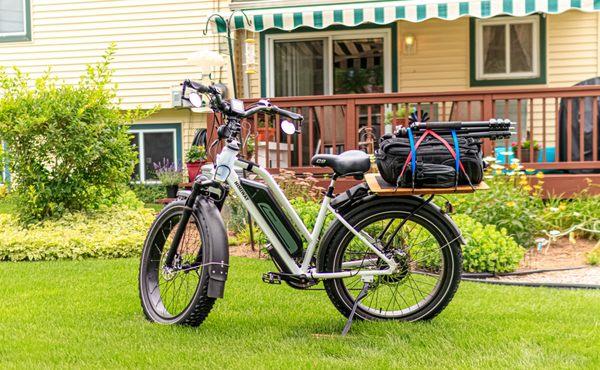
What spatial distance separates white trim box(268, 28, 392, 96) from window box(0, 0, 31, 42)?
403cm

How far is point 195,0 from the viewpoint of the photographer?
10180 mm

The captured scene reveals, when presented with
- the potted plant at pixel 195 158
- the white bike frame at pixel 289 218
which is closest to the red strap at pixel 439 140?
the white bike frame at pixel 289 218

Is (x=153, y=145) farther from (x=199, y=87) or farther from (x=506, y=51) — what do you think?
(x=199, y=87)

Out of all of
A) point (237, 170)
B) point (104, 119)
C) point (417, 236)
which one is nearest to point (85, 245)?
point (104, 119)

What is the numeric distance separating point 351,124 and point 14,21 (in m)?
6.60

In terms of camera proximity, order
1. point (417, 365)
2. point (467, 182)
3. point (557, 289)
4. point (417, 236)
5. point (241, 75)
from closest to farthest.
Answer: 1. point (417, 365)
2. point (467, 182)
3. point (417, 236)
4. point (557, 289)
5. point (241, 75)

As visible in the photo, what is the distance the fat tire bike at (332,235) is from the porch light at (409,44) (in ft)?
21.9

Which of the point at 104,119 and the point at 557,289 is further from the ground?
the point at 104,119

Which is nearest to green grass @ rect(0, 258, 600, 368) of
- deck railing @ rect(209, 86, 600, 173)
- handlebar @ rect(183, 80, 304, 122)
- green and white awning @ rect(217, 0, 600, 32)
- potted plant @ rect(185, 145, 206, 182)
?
handlebar @ rect(183, 80, 304, 122)

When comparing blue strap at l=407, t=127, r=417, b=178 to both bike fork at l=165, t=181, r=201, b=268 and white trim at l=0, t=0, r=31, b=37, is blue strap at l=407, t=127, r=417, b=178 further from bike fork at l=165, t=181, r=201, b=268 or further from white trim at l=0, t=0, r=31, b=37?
white trim at l=0, t=0, r=31, b=37

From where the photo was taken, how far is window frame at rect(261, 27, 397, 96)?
9.67m

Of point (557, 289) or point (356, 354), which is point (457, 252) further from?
point (557, 289)

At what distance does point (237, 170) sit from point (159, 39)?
7.53 meters

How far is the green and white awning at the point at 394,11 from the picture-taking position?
24.9 ft
